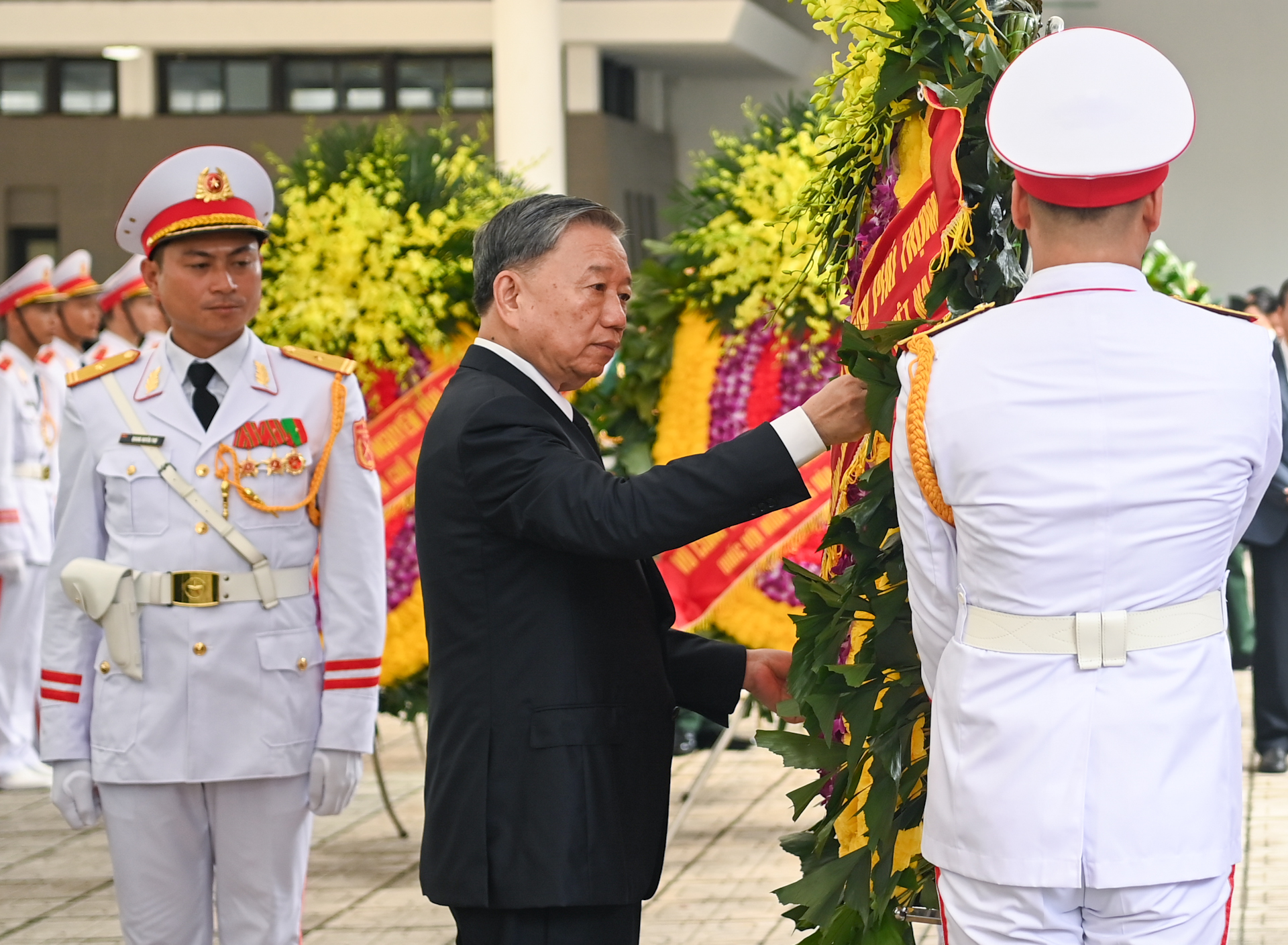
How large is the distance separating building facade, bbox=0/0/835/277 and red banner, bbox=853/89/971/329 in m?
14.1

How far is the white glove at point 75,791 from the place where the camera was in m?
2.89

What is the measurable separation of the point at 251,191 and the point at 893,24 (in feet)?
4.66

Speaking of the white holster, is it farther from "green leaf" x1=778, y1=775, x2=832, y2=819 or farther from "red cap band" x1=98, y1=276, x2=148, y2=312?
"red cap band" x1=98, y1=276, x2=148, y2=312

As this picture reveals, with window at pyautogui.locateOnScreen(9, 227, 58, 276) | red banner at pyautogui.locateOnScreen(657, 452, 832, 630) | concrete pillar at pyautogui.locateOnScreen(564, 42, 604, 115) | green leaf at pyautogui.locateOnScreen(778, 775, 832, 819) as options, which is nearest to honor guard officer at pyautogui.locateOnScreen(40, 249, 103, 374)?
red banner at pyautogui.locateOnScreen(657, 452, 832, 630)

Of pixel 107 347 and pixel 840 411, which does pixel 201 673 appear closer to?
pixel 840 411

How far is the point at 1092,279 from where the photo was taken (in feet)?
5.90

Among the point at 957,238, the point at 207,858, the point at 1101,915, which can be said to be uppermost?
the point at 957,238

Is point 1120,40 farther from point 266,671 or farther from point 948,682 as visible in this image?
point 266,671

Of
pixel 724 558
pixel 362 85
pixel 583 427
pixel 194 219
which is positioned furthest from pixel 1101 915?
pixel 362 85

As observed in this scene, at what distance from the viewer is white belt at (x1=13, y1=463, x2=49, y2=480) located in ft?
22.8

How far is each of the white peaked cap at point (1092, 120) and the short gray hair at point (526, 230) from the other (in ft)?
2.26

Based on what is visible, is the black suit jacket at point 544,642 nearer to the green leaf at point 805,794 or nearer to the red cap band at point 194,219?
the green leaf at point 805,794

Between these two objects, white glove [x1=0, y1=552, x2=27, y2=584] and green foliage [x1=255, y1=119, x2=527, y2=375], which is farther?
white glove [x1=0, y1=552, x2=27, y2=584]

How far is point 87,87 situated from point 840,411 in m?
16.8
